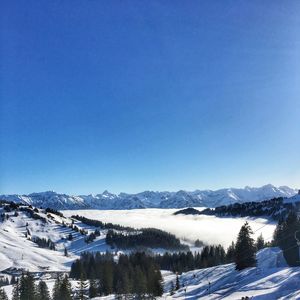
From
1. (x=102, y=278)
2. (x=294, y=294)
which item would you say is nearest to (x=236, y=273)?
(x=294, y=294)

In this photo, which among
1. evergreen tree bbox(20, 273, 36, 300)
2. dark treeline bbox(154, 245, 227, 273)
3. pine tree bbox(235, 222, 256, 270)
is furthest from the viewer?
dark treeline bbox(154, 245, 227, 273)

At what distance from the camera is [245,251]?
3760 inches

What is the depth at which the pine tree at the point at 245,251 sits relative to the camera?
314 ft

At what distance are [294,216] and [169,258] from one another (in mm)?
111371

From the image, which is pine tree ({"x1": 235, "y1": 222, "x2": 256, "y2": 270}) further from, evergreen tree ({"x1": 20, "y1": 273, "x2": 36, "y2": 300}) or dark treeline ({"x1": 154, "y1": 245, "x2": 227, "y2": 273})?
dark treeline ({"x1": 154, "y1": 245, "x2": 227, "y2": 273})

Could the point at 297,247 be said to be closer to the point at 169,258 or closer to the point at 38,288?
the point at 38,288

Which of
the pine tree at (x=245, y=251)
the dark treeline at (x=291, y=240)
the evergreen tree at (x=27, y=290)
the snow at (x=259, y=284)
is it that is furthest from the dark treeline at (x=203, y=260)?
the evergreen tree at (x=27, y=290)

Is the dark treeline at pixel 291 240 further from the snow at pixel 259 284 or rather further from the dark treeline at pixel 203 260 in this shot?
the dark treeline at pixel 203 260

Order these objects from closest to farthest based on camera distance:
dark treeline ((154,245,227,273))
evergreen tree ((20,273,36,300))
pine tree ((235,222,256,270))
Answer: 1. evergreen tree ((20,273,36,300))
2. pine tree ((235,222,256,270))
3. dark treeline ((154,245,227,273))

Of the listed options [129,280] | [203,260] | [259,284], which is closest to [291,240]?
[259,284]

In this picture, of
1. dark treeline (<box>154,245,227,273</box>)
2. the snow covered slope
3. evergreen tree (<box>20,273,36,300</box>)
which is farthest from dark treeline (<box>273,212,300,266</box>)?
evergreen tree (<box>20,273,36,300</box>)

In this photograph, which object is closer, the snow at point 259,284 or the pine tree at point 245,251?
the snow at point 259,284

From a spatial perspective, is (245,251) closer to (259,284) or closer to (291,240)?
(291,240)

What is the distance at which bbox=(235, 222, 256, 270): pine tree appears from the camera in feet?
314
